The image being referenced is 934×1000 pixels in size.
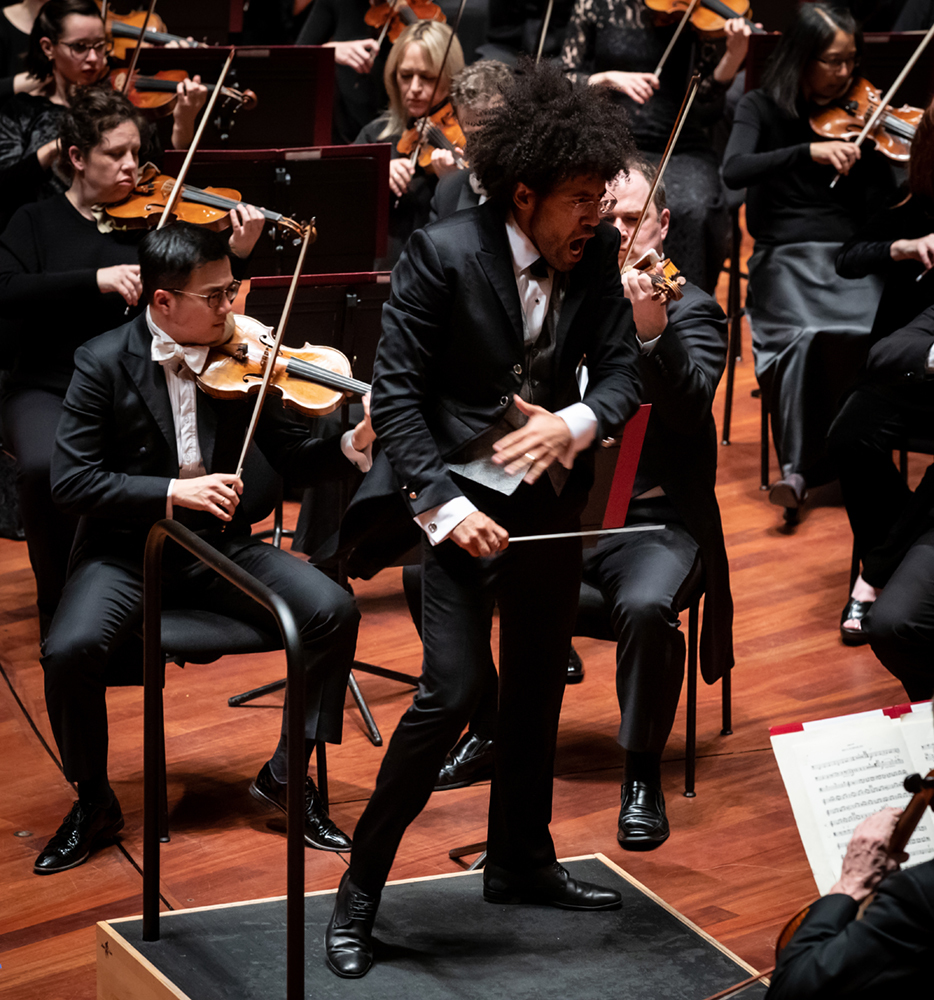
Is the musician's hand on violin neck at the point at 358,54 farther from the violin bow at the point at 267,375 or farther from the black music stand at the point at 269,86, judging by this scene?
the violin bow at the point at 267,375

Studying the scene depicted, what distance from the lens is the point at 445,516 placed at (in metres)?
2.02

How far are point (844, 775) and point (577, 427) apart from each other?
0.63 m

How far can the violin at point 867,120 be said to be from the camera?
4094mm

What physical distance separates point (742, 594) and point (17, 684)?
6.26 ft

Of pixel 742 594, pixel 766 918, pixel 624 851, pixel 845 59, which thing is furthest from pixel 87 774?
pixel 845 59

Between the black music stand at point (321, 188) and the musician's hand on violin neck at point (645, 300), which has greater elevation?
the musician's hand on violin neck at point (645, 300)

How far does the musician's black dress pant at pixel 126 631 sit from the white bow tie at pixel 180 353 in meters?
0.40

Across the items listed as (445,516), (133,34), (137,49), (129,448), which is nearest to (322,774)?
(129,448)

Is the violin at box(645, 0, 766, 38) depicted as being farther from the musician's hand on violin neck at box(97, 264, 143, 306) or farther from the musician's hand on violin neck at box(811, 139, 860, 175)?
the musician's hand on violin neck at box(97, 264, 143, 306)

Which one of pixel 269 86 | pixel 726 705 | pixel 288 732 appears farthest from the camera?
pixel 269 86

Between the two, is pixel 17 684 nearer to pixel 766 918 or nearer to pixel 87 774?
Result: pixel 87 774

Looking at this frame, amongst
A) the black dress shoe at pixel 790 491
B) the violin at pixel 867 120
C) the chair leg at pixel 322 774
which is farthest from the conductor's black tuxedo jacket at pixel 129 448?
the violin at pixel 867 120

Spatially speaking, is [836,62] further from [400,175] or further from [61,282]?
[61,282]

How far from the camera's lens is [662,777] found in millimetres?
3014
